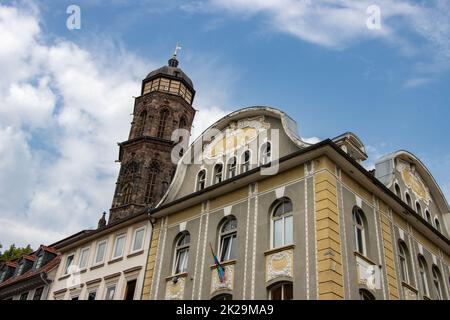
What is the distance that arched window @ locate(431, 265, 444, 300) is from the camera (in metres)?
23.7

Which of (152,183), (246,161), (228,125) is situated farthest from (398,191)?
(152,183)

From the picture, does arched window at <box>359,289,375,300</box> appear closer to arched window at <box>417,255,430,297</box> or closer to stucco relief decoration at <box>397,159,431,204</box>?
arched window at <box>417,255,430,297</box>

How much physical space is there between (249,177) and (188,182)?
497 cm

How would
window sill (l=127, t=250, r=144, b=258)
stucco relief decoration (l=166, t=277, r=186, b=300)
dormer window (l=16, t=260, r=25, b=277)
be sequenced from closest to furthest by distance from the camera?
stucco relief decoration (l=166, t=277, r=186, b=300) < window sill (l=127, t=250, r=144, b=258) < dormer window (l=16, t=260, r=25, b=277)

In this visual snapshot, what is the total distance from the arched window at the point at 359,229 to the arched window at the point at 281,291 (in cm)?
331

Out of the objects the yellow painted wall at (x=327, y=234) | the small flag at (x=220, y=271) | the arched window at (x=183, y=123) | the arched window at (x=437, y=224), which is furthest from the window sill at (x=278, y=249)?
the arched window at (x=183, y=123)

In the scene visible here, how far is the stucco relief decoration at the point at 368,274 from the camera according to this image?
60.6ft

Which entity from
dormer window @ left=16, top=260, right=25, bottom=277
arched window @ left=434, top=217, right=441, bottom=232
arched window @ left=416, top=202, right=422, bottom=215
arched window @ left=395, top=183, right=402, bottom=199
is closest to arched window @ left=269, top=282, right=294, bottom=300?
arched window @ left=395, top=183, right=402, bottom=199

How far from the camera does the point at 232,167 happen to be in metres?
23.6

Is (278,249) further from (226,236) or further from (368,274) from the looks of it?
(368,274)

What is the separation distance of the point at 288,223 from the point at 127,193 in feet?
123

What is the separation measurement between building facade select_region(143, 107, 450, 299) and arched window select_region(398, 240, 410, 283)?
61 mm

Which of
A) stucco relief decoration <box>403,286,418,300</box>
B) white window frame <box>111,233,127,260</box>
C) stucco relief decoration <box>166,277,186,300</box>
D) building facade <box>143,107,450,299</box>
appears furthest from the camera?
white window frame <box>111,233,127,260</box>
